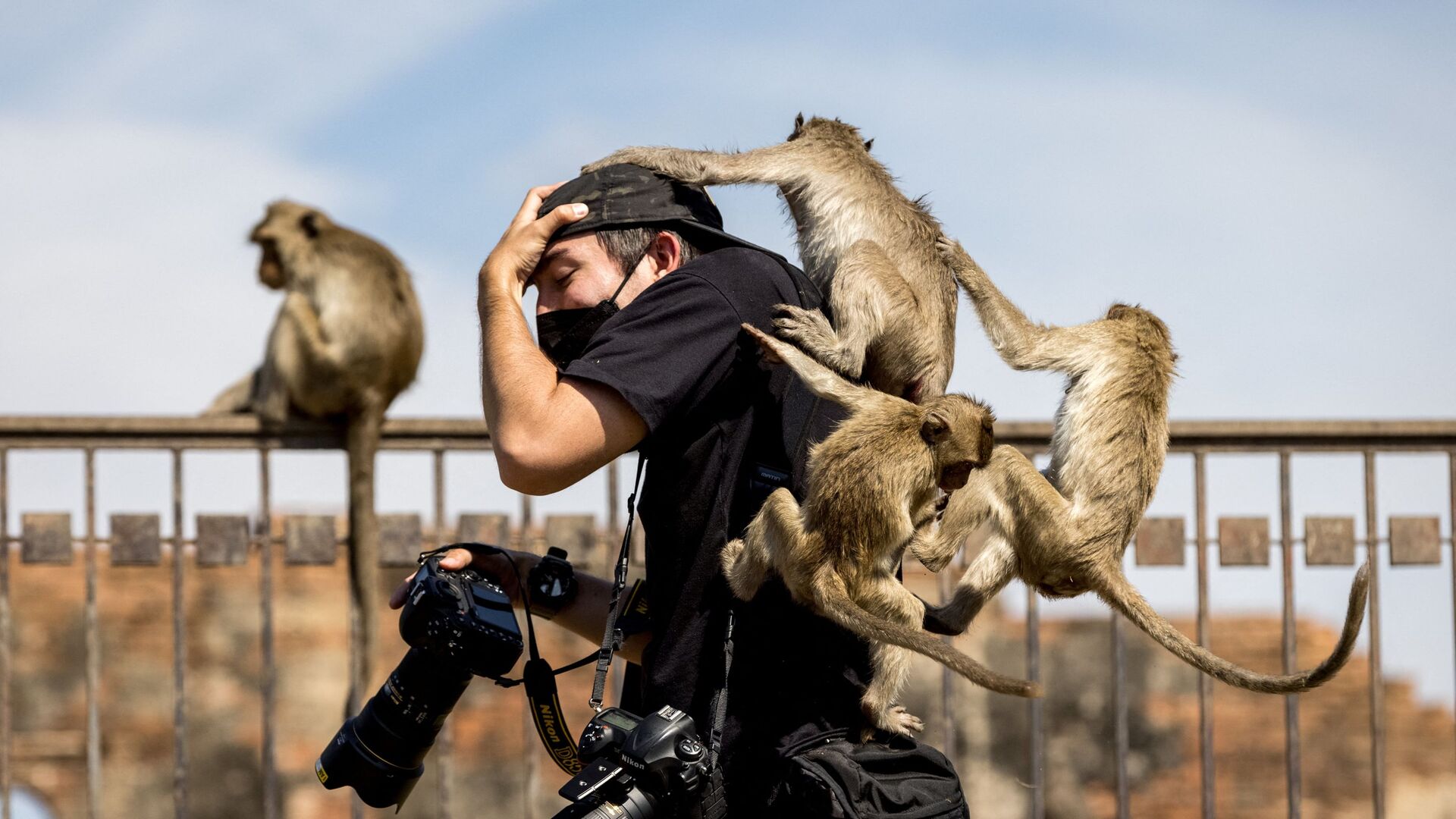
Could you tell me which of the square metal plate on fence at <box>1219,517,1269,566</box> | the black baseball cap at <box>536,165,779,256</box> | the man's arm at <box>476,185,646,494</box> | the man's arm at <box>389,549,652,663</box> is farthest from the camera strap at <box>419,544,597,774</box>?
the square metal plate on fence at <box>1219,517,1269,566</box>

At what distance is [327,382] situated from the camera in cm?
654

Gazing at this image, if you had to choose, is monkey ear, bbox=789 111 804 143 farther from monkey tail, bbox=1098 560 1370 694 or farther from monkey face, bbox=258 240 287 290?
monkey face, bbox=258 240 287 290

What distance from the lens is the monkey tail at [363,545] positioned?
4848 mm

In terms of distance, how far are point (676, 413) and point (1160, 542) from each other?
114 inches

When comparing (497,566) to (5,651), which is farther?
(5,651)

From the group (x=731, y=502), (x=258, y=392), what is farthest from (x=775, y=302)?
(x=258, y=392)

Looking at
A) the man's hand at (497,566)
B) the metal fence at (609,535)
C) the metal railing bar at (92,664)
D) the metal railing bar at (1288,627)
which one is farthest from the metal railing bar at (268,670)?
the metal railing bar at (1288,627)

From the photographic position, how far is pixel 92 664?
4246mm

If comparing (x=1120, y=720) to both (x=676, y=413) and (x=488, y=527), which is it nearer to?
(x=488, y=527)

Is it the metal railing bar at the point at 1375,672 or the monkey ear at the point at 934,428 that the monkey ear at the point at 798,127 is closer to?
the monkey ear at the point at 934,428

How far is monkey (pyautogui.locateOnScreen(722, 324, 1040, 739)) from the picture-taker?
204 cm

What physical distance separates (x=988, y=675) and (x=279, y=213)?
6.74 metres

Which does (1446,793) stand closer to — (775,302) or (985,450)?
(985,450)

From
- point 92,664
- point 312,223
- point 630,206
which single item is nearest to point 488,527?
point 92,664
